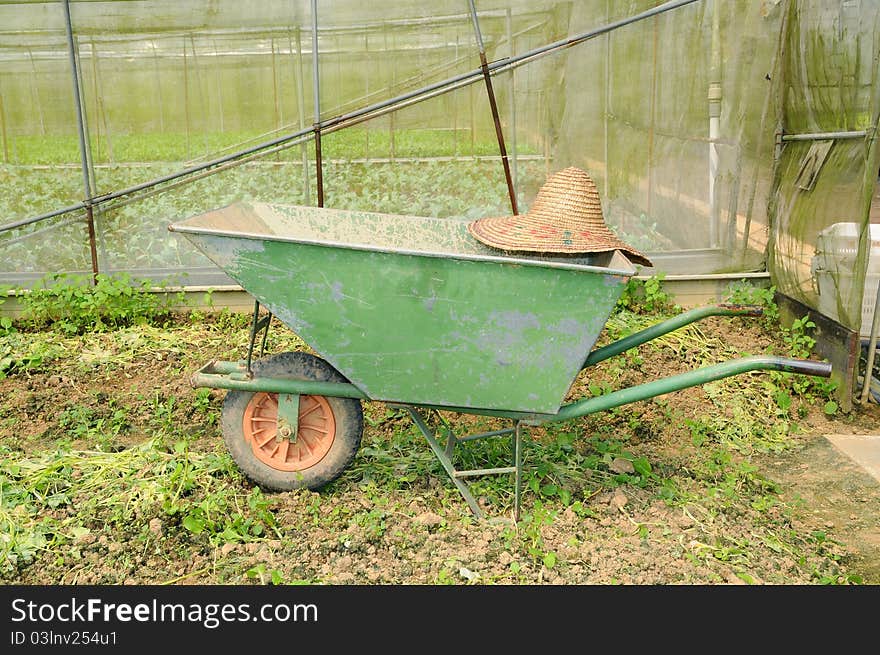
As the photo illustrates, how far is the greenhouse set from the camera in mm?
5805

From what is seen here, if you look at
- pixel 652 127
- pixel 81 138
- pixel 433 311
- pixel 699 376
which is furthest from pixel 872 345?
pixel 81 138

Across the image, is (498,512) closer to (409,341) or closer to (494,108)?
(409,341)

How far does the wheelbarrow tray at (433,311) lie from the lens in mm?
3234

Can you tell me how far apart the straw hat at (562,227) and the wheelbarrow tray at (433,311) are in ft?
0.80

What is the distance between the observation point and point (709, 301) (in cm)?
604

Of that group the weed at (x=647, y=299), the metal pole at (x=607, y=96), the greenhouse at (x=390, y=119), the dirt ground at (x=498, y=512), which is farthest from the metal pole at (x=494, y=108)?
the dirt ground at (x=498, y=512)

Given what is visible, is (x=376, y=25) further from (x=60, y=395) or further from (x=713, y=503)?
(x=713, y=503)

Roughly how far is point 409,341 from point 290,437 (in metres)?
0.69

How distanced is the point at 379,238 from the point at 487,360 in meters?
1.09

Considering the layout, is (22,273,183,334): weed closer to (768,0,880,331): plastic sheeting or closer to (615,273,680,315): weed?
(615,273,680,315): weed

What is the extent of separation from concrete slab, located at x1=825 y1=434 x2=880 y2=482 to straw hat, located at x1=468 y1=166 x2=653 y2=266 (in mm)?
1503

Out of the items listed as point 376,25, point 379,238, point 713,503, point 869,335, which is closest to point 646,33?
point 376,25

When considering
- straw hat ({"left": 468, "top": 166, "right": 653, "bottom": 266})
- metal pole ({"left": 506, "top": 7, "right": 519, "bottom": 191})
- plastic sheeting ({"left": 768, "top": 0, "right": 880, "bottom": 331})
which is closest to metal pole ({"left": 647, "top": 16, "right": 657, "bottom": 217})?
plastic sheeting ({"left": 768, "top": 0, "right": 880, "bottom": 331})

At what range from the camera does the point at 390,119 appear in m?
5.95
